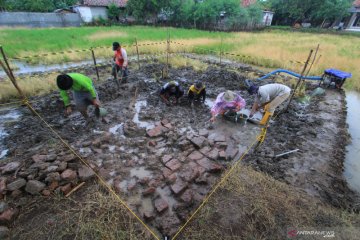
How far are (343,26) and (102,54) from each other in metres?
38.3

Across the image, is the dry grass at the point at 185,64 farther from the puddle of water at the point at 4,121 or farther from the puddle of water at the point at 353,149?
the puddle of water at the point at 4,121

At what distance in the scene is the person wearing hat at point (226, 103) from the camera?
4945 millimetres

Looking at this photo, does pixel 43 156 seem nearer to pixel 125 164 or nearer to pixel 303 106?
pixel 125 164

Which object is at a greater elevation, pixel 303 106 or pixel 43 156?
pixel 43 156

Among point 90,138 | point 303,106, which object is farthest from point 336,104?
point 90,138

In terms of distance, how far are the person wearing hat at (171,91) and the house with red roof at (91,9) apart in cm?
2686

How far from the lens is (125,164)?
3715 mm

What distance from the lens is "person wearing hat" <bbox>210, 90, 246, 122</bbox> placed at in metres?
4.94

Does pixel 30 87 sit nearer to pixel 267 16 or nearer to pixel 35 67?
pixel 35 67

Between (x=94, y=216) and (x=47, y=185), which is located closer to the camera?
(x=94, y=216)

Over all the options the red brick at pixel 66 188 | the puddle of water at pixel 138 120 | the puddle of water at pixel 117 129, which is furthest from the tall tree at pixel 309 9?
the red brick at pixel 66 188

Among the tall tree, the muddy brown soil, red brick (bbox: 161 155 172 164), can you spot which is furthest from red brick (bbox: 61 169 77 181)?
the tall tree

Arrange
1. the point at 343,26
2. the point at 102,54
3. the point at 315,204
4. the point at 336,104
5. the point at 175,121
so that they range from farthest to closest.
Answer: the point at 343,26 < the point at 102,54 < the point at 336,104 < the point at 175,121 < the point at 315,204

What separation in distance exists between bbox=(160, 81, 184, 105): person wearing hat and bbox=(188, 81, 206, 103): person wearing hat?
31cm
